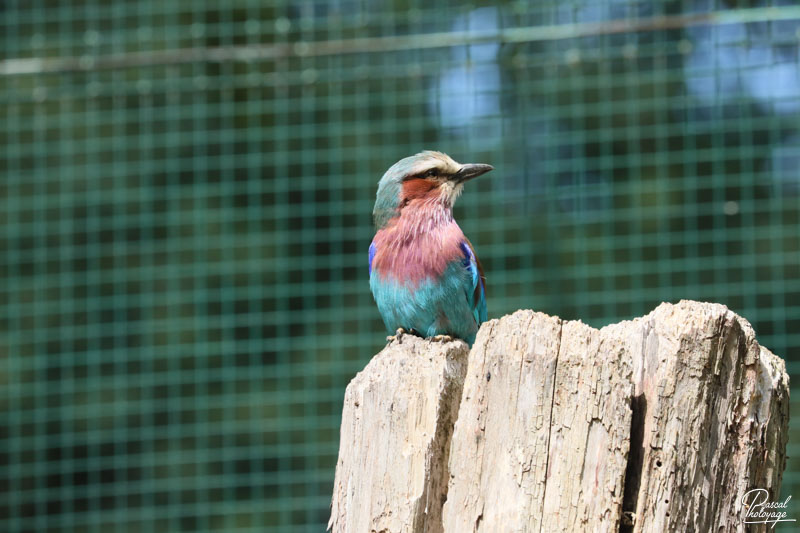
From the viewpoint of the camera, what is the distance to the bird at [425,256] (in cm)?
343

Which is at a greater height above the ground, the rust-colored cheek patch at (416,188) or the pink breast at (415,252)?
the rust-colored cheek patch at (416,188)

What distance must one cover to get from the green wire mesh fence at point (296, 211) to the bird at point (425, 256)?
1.66 meters

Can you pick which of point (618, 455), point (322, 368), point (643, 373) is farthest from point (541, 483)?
point (322, 368)

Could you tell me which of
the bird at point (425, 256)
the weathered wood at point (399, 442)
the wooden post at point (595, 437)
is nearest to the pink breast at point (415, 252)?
the bird at point (425, 256)

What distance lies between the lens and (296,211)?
20.1ft

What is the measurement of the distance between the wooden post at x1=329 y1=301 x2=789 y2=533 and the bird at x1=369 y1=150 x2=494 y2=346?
128cm

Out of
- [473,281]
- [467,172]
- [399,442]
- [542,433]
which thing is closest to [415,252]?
[473,281]

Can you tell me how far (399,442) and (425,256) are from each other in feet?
4.57

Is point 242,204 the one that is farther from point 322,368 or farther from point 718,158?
point 718,158

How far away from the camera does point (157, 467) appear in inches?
232

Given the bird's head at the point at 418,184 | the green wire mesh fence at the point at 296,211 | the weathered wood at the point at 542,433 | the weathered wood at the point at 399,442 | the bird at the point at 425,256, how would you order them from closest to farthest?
the weathered wood at the point at 542,433 < the weathered wood at the point at 399,442 < the bird at the point at 425,256 < the bird's head at the point at 418,184 < the green wire mesh fence at the point at 296,211

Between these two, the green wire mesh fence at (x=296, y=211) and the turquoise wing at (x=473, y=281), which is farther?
the green wire mesh fence at (x=296, y=211)
